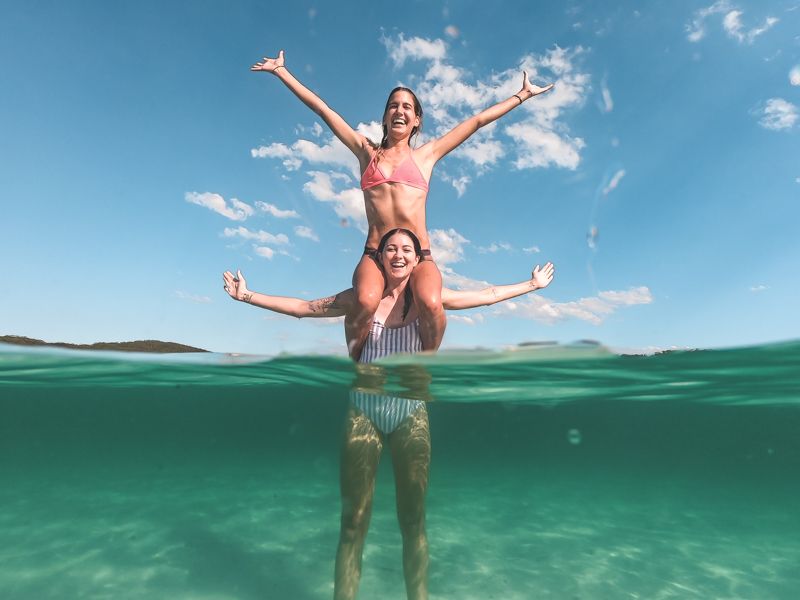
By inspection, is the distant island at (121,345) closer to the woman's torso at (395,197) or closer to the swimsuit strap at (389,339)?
the swimsuit strap at (389,339)

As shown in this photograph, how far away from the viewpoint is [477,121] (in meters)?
5.55

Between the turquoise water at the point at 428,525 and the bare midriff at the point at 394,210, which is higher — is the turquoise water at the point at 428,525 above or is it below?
below

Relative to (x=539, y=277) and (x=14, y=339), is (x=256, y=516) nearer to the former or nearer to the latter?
(x=14, y=339)

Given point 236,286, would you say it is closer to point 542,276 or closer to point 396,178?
point 396,178

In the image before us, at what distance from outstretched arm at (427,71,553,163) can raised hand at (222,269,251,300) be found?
8.08 ft

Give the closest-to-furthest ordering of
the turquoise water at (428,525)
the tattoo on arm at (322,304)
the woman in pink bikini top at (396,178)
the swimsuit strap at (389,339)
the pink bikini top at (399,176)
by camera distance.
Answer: the woman in pink bikini top at (396,178) → the pink bikini top at (399,176) → the swimsuit strap at (389,339) → the tattoo on arm at (322,304) → the turquoise water at (428,525)

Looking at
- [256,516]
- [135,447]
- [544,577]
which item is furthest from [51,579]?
[135,447]

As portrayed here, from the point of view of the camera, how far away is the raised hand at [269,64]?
5.49 m

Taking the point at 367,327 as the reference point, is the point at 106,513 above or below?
below

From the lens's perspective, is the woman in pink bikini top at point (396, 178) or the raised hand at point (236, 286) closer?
the woman in pink bikini top at point (396, 178)

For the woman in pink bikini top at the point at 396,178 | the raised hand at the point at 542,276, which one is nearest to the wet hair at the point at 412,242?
the woman in pink bikini top at the point at 396,178

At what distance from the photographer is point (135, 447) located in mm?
89750

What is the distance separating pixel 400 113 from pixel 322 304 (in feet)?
7.16

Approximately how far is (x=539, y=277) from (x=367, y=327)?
2.20m
